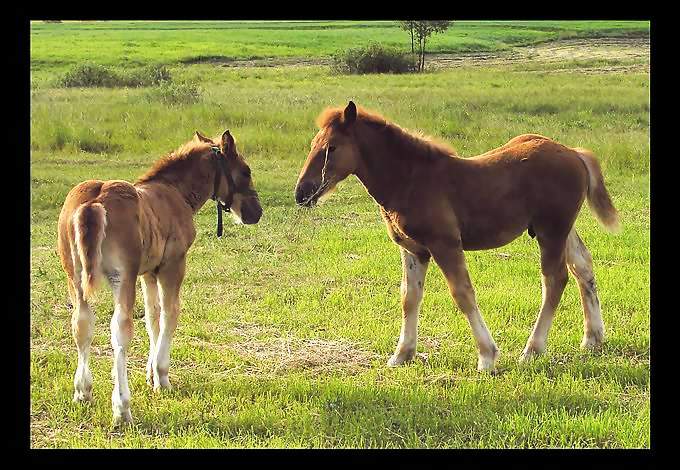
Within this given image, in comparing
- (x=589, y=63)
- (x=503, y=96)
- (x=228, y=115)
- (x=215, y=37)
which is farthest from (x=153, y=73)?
(x=589, y=63)

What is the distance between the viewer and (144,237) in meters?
6.11

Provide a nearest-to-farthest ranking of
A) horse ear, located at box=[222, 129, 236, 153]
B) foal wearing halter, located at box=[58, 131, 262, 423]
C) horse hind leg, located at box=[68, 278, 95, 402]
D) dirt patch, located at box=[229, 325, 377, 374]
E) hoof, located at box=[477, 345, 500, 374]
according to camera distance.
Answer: foal wearing halter, located at box=[58, 131, 262, 423], horse hind leg, located at box=[68, 278, 95, 402], hoof, located at box=[477, 345, 500, 374], horse ear, located at box=[222, 129, 236, 153], dirt patch, located at box=[229, 325, 377, 374]

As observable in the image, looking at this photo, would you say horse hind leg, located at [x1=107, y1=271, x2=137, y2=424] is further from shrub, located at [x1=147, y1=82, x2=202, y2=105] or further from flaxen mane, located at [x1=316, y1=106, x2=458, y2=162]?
shrub, located at [x1=147, y1=82, x2=202, y2=105]

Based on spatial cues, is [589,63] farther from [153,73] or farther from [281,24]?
[153,73]

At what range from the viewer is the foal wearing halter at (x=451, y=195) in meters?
6.93

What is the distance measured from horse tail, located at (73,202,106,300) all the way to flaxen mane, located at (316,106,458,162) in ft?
7.53

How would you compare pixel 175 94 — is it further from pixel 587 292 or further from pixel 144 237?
pixel 144 237

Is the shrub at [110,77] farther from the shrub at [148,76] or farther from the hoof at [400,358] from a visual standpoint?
the hoof at [400,358]

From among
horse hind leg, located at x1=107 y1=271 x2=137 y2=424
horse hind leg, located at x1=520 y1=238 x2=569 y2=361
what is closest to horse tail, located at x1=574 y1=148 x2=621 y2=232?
→ horse hind leg, located at x1=520 y1=238 x2=569 y2=361

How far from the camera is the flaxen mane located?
7.01 metres

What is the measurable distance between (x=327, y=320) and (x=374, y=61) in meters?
19.5

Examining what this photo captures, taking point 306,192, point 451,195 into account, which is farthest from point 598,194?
point 306,192

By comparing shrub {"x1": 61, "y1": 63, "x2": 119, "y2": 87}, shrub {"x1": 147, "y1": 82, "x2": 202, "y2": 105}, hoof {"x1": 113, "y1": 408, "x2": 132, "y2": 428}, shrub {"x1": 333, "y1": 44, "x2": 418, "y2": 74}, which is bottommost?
hoof {"x1": 113, "y1": 408, "x2": 132, "y2": 428}
